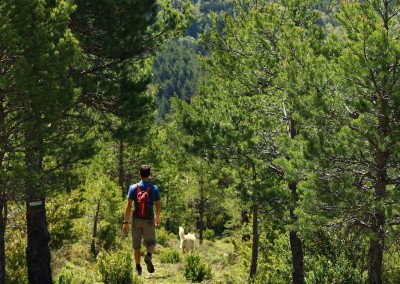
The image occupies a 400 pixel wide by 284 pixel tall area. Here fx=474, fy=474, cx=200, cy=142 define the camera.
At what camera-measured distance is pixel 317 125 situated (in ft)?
30.7

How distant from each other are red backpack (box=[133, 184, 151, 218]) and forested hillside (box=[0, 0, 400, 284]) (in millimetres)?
2298

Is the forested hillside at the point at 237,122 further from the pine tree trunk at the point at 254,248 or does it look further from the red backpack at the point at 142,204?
the red backpack at the point at 142,204

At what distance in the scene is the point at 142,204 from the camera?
27.6 feet

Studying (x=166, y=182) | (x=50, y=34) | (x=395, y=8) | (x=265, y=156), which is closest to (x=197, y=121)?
(x=265, y=156)

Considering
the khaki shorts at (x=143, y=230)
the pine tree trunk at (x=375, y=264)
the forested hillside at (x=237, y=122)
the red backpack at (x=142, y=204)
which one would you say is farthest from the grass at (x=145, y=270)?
the pine tree trunk at (x=375, y=264)

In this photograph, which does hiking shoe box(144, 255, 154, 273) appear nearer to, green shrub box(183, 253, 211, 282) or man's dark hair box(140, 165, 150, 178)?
man's dark hair box(140, 165, 150, 178)

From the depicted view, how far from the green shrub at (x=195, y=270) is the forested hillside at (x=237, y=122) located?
2.0 inches

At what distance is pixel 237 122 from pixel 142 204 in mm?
Answer: 4775

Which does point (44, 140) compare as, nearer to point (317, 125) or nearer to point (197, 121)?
point (197, 121)

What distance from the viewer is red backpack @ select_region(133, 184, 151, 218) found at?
829cm

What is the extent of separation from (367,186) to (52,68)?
268 inches

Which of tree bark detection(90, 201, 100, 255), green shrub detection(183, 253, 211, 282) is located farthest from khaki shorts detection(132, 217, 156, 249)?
tree bark detection(90, 201, 100, 255)

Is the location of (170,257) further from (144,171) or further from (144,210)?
(144,171)

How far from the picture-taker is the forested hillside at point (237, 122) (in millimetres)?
8984
